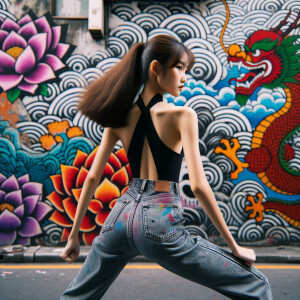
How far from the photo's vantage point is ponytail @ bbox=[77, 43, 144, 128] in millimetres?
1748

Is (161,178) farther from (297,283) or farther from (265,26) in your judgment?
(265,26)

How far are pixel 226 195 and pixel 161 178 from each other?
3.75 m

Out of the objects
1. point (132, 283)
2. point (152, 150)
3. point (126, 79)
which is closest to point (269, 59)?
point (132, 283)

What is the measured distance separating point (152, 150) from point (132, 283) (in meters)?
2.58

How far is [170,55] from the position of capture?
5.73ft

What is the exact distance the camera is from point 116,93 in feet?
5.76

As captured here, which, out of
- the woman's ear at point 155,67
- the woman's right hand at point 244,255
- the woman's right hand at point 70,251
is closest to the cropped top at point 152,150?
the woman's ear at point 155,67

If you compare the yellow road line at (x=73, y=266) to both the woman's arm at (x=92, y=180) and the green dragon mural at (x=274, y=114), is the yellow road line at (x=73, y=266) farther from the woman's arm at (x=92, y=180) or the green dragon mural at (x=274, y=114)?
the woman's arm at (x=92, y=180)

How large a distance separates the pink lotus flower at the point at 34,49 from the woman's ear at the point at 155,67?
3.80 meters

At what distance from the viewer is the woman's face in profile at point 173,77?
1.76 m

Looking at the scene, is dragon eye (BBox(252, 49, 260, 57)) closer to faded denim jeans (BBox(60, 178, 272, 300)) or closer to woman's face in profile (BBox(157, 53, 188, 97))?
woman's face in profile (BBox(157, 53, 188, 97))

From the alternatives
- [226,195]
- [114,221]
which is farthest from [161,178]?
[226,195]

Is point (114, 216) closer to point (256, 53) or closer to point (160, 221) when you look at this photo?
point (160, 221)

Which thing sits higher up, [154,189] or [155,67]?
[155,67]
